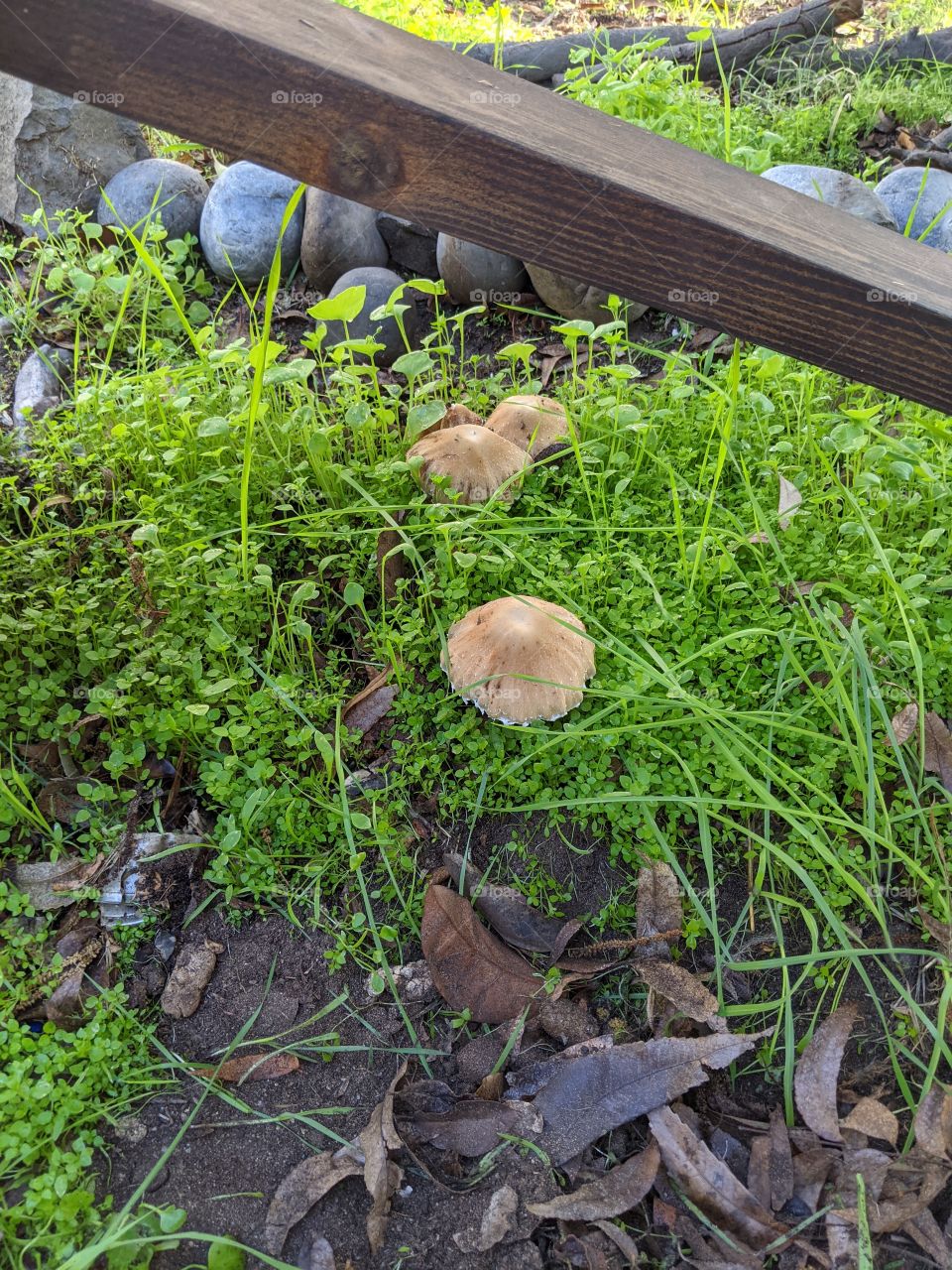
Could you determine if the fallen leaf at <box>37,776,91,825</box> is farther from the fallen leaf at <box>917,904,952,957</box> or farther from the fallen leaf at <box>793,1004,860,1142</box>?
the fallen leaf at <box>917,904,952,957</box>

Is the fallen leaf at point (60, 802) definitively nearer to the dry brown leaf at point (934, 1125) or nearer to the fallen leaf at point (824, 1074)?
the fallen leaf at point (824, 1074)

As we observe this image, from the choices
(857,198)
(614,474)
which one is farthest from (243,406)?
(857,198)

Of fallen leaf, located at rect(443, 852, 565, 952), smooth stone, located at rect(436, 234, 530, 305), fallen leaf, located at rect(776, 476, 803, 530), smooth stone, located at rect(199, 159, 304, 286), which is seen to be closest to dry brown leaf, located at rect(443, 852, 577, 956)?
fallen leaf, located at rect(443, 852, 565, 952)

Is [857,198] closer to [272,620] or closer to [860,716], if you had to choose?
[860,716]

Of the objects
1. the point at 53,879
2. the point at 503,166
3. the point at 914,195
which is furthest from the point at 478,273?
the point at 53,879

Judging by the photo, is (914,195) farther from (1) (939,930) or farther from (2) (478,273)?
(1) (939,930)

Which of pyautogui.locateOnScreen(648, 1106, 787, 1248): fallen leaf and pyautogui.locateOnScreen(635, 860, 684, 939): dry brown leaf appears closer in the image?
pyautogui.locateOnScreen(648, 1106, 787, 1248): fallen leaf
